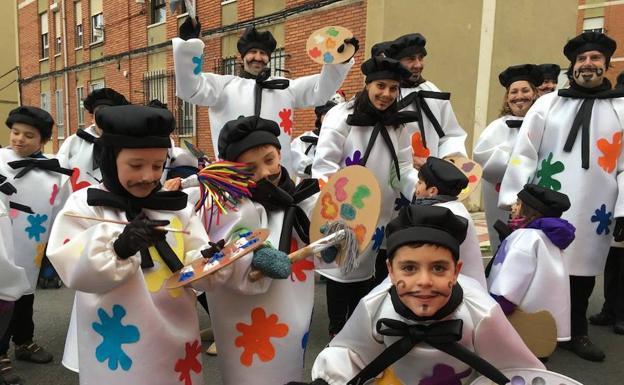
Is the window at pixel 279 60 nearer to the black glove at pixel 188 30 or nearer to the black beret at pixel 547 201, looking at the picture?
the black glove at pixel 188 30

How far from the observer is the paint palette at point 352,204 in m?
2.26

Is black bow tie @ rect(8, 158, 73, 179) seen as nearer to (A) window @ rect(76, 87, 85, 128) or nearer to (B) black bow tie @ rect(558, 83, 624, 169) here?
(B) black bow tie @ rect(558, 83, 624, 169)

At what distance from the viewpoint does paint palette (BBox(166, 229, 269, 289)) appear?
1883mm

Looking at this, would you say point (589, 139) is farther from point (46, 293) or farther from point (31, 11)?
point (31, 11)

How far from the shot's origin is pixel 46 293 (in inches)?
216

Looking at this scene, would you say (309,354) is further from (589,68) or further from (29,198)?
(589,68)

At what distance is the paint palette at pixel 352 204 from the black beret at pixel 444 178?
715 millimetres

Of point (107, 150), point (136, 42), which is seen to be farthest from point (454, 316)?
point (136, 42)

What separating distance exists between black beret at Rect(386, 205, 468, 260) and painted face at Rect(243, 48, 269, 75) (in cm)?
245

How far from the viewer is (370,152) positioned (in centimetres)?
344

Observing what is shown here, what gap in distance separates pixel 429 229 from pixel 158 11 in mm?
15649

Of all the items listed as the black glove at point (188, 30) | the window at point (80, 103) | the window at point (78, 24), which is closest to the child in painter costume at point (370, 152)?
the black glove at point (188, 30)

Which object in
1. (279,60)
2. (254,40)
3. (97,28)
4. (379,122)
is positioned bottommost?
(379,122)

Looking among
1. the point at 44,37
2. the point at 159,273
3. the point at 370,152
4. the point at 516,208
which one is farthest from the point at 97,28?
the point at 159,273
